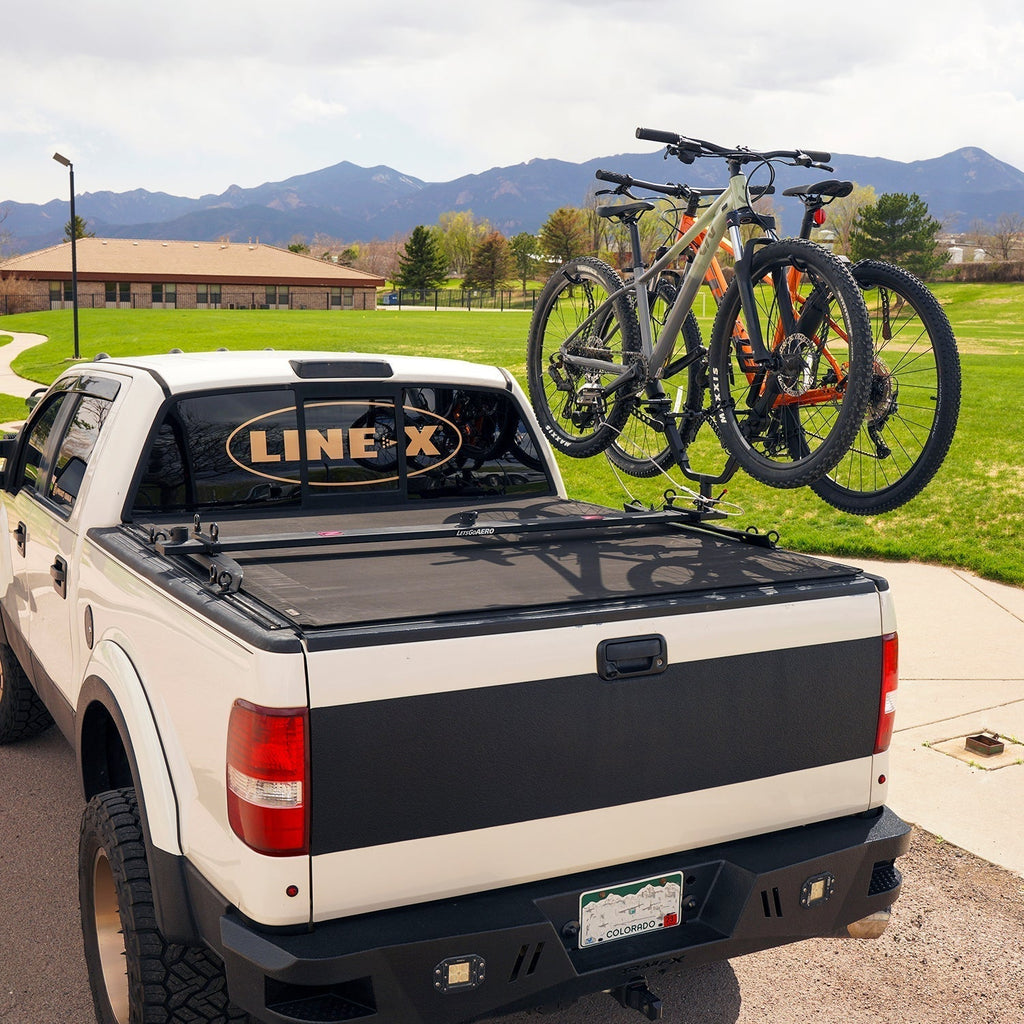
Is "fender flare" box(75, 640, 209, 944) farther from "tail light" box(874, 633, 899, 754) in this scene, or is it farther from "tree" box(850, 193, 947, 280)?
"tree" box(850, 193, 947, 280)

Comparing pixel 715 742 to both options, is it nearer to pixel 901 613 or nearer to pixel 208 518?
pixel 208 518

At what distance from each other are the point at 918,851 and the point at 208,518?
3316 mm

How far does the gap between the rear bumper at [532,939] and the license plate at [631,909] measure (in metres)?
0.02

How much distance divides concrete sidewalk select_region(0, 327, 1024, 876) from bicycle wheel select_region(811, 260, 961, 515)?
5.66ft

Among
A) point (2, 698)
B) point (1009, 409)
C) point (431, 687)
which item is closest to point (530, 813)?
point (431, 687)

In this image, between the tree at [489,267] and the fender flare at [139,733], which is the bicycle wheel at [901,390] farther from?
the tree at [489,267]

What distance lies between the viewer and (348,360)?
15.1 ft

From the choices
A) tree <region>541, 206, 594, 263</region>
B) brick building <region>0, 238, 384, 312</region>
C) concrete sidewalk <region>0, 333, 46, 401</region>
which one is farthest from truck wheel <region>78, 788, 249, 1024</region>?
tree <region>541, 206, 594, 263</region>

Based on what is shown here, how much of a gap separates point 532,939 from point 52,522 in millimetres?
→ 2706

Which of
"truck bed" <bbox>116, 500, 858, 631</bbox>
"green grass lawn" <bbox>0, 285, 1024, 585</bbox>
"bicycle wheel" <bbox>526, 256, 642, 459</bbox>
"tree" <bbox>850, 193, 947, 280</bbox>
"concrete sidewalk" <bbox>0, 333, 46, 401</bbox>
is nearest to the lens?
"truck bed" <bbox>116, 500, 858, 631</bbox>

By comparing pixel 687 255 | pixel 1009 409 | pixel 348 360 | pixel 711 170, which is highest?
pixel 711 170

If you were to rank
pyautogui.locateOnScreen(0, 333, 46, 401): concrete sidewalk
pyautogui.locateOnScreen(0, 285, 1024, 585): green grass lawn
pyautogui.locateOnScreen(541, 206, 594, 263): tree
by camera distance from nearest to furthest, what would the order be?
→ pyautogui.locateOnScreen(0, 285, 1024, 585): green grass lawn, pyautogui.locateOnScreen(0, 333, 46, 401): concrete sidewalk, pyautogui.locateOnScreen(541, 206, 594, 263): tree

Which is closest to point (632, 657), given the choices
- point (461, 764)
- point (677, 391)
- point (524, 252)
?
point (461, 764)

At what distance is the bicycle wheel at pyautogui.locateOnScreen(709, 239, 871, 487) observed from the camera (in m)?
3.54
